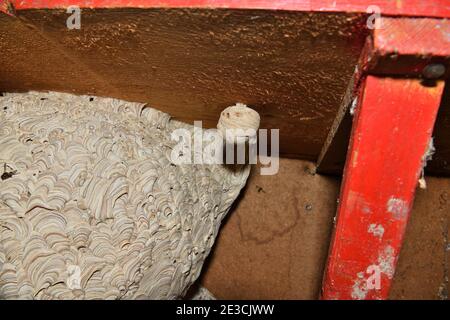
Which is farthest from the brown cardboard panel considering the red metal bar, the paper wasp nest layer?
the paper wasp nest layer

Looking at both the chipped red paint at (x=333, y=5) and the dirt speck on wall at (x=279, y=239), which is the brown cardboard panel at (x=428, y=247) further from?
the chipped red paint at (x=333, y=5)

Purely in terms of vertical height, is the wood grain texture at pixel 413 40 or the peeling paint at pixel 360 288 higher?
the wood grain texture at pixel 413 40

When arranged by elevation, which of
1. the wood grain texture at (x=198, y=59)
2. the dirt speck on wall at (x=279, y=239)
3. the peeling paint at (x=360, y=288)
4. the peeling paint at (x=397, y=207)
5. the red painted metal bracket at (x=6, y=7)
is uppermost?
the red painted metal bracket at (x=6, y=7)

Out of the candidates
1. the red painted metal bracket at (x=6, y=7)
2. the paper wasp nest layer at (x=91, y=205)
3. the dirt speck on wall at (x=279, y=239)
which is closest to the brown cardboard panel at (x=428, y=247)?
the dirt speck on wall at (x=279, y=239)

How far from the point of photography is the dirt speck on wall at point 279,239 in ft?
6.55

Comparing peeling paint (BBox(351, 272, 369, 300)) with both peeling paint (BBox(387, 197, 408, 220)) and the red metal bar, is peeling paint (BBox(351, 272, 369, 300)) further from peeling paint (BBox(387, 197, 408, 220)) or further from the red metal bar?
peeling paint (BBox(387, 197, 408, 220))

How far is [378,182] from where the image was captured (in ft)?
3.29

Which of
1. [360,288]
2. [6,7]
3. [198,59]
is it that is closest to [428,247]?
[360,288]

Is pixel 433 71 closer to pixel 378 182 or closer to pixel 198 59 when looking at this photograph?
pixel 378 182

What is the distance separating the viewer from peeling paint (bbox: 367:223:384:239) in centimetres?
102

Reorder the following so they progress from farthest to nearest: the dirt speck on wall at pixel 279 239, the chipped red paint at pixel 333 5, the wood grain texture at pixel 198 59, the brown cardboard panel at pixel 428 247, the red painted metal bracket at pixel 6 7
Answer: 1. the dirt speck on wall at pixel 279 239
2. the brown cardboard panel at pixel 428 247
3. the red painted metal bracket at pixel 6 7
4. the wood grain texture at pixel 198 59
5. the chipped red paint at pixel 333 5

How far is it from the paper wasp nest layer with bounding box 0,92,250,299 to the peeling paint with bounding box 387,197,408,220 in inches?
28.8

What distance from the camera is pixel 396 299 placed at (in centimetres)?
190

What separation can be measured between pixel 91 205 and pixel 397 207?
3.08 ft
